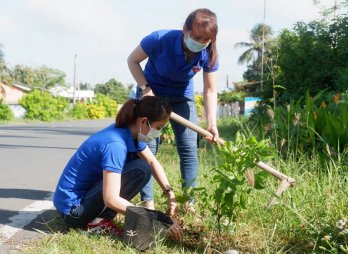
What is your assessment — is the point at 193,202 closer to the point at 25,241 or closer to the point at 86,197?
the point at 86,197

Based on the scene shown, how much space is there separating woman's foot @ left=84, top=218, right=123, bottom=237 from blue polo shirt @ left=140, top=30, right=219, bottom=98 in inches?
41.0

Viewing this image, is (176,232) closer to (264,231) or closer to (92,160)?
(264,231)

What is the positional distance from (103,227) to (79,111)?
43242mm

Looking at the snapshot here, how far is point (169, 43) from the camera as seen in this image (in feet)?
11.7

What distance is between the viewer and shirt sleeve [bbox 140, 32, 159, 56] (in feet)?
11.8

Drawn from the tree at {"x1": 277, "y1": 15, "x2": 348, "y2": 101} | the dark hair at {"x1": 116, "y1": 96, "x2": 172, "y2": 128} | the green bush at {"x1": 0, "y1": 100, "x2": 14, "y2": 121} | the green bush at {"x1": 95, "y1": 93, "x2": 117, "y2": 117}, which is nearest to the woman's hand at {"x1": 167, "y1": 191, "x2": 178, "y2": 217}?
the dark hair at {"x1": 116, "y1": 96, "x2": 172, "y2": 128}

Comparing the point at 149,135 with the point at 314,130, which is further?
the point at 314,130

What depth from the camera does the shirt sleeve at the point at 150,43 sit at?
11.8 feet

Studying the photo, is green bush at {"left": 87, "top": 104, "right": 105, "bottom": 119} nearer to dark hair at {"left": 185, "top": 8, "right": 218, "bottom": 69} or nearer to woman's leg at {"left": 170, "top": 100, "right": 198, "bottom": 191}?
woman's leg at {"left": 170, "top": 100, "right": 198, "bottom": 191}

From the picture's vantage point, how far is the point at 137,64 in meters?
3.71

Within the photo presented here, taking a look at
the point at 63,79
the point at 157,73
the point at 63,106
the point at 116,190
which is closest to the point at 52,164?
the point at 157,73

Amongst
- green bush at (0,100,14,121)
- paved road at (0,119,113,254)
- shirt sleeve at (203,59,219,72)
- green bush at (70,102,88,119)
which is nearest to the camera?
shirt sleeve at (203,59,219,72)

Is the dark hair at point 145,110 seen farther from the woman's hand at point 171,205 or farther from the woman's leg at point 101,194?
the woman's hand at point 171,205

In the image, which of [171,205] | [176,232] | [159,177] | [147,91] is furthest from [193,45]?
[176,232]
